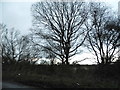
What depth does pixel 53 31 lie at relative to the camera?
169 ft

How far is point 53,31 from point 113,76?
102ft

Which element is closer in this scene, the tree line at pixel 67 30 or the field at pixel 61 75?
the field at pixel 61 75

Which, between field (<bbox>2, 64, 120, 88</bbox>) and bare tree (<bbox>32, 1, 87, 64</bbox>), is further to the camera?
bare tree (<bbox>32, 1, 87, 64</bbox>)

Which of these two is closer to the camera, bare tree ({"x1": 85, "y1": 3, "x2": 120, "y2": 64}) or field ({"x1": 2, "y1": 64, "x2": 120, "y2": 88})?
field ({"x1": 2, "y1": 64, "x2": 120, "y2": 88})

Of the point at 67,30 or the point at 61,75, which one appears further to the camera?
the point at 67,30

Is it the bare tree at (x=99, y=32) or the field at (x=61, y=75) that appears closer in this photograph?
the field at (x=61, y=75)

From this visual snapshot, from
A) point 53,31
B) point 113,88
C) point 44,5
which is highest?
point 44,5

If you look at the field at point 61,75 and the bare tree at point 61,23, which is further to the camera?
the bare tree at point 61,23

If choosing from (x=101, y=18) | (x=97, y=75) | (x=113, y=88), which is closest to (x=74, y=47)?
(x=101, y=18)

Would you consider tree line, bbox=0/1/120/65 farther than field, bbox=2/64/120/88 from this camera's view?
Yes

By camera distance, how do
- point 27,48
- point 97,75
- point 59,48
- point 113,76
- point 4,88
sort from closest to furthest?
point 4,88 → point 113,76 → point 97,75 → point 59,48 → point 27,48

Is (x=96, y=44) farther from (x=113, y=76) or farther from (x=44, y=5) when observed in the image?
(x=113, y=76)

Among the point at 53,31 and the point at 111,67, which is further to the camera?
the point at 53,31

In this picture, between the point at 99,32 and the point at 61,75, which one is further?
the point at 99,32
